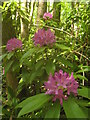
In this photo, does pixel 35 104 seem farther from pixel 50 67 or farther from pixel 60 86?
pixel 50 67

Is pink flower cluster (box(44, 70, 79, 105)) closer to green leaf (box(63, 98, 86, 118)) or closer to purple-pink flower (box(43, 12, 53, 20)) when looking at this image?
green leaf (box(63, 98, 86, 118))

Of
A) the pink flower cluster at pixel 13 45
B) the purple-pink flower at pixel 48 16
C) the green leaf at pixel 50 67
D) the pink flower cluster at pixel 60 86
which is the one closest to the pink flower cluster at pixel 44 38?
the green leaf at pixel 50 67

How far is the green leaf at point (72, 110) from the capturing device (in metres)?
0.75

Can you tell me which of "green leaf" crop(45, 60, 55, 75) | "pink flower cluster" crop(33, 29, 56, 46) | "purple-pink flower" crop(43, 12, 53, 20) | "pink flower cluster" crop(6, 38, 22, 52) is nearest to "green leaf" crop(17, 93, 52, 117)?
"green leaf" crop(45, 60, 55, 75)

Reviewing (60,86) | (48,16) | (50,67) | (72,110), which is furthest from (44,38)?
(48,16)

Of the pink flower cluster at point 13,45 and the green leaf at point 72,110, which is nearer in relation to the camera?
the green leaf at point 72,110

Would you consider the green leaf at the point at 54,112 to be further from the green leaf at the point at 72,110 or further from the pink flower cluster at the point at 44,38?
the pink flower cluster at the point at 44,38

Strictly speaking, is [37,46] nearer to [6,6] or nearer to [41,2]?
[6,6]

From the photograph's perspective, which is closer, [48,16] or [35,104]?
[35,104]

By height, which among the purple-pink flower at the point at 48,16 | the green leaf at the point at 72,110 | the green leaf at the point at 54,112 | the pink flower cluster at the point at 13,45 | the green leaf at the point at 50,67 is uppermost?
the purple-pink flower at the point at 48,16

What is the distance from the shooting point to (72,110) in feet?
2.53

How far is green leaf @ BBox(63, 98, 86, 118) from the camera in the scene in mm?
754

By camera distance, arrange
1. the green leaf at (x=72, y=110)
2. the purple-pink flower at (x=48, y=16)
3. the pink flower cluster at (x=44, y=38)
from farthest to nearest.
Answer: the purple-pink flower at (x=48, y=16) → the pink flower cluster at (x=44, y=38) → the green leaf at (x=72, y=110)

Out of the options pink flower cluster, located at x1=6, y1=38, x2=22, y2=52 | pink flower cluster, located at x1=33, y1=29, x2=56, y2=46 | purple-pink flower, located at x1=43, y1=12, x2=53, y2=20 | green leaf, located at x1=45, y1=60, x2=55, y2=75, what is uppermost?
purple-pink flower, located at x1=43, y1=12, x2=53, y2=20
